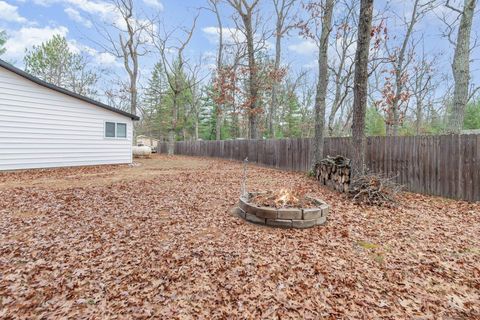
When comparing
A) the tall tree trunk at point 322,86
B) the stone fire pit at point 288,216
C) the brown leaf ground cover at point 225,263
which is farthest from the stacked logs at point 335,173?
the stone fire pit at point 288,216

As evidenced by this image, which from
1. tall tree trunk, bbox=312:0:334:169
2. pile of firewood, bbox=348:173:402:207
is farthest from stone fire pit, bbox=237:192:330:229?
tall tree trunk, bbox=312:0:334:169

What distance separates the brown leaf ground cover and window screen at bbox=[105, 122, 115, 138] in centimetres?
702

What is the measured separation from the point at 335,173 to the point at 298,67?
59.3 feet

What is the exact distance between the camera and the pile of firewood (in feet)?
17.6

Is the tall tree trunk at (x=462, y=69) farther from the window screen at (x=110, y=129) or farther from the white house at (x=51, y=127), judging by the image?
the window screen at (x=110, y=129)

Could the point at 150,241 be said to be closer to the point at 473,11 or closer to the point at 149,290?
the point at 149,290

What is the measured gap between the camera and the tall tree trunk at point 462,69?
7137mm

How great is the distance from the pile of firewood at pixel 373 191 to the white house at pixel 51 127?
10845 mm

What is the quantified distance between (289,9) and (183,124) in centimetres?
1730

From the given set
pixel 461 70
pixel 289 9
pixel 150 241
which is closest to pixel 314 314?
pixel 150 241

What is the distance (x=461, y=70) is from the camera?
719 centimetres

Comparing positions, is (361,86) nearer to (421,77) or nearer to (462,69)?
(462,69)

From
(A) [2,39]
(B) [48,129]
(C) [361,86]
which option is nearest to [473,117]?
(C) [361,86]

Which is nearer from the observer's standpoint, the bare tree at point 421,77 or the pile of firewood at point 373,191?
the pile of firewood at point 373,191
